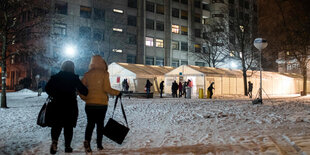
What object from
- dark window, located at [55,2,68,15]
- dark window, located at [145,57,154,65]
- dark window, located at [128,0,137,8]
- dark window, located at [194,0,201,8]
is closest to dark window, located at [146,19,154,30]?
dark window, located at [128,0,137,8]

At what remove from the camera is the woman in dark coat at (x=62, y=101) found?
14.9 feet

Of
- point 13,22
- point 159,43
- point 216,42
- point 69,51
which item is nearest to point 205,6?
point 159,43

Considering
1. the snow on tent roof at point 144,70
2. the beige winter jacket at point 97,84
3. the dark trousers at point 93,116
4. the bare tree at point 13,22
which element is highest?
the bare tree at point 13,22

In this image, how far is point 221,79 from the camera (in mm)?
27953

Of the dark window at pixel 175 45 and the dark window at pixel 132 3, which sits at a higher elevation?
the dark window at pixel 132 3

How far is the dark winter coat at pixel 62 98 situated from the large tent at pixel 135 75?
75.5ft

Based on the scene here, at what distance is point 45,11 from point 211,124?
1124cm

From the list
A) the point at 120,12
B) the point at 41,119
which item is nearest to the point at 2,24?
the point at 41,119

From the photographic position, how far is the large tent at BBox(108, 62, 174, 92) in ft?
92.4

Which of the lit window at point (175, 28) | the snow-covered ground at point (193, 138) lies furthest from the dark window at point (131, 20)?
the snow-covered ground at point (193, 138)

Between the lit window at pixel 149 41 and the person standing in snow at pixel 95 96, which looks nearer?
the person standing in snow at pixel 95 96

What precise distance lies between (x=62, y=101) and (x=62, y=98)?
50mm

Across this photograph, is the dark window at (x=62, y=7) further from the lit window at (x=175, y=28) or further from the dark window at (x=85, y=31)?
the lit window at (x=175, y=28)

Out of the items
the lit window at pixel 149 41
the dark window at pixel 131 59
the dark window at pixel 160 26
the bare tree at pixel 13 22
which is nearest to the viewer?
the bare tree at pixel 13 22
